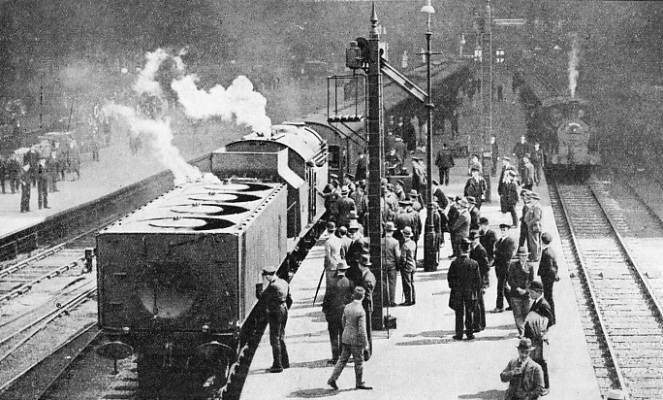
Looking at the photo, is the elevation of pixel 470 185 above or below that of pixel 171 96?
below

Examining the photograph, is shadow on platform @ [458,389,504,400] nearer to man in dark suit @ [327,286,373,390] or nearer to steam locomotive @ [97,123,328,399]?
man in dark suit @ [327,286,373,390]

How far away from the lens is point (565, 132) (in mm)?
32719

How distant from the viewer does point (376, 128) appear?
1360cm

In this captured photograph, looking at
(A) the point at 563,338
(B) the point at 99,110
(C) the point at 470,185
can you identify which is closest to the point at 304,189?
(C) the point at 470,185

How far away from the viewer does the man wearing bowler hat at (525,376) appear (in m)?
9.38

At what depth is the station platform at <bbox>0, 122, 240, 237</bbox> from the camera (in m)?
25.9

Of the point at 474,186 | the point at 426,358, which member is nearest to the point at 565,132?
the point at 474,186

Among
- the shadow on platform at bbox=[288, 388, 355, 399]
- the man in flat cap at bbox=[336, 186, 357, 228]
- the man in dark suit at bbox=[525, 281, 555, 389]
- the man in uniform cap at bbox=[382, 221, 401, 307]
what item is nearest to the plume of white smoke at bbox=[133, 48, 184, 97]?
the man in flat cap at bbox=[336, 186, 357, 228]

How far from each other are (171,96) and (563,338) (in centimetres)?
3558

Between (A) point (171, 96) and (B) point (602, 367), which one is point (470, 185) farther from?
(A) point (171, 96)

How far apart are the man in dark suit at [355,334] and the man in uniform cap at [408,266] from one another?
4.00 metres

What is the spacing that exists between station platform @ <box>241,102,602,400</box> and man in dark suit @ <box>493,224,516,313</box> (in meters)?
0.29

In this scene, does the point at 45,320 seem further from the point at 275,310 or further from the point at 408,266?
the point at 408,266

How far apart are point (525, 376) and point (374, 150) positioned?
510 cm
